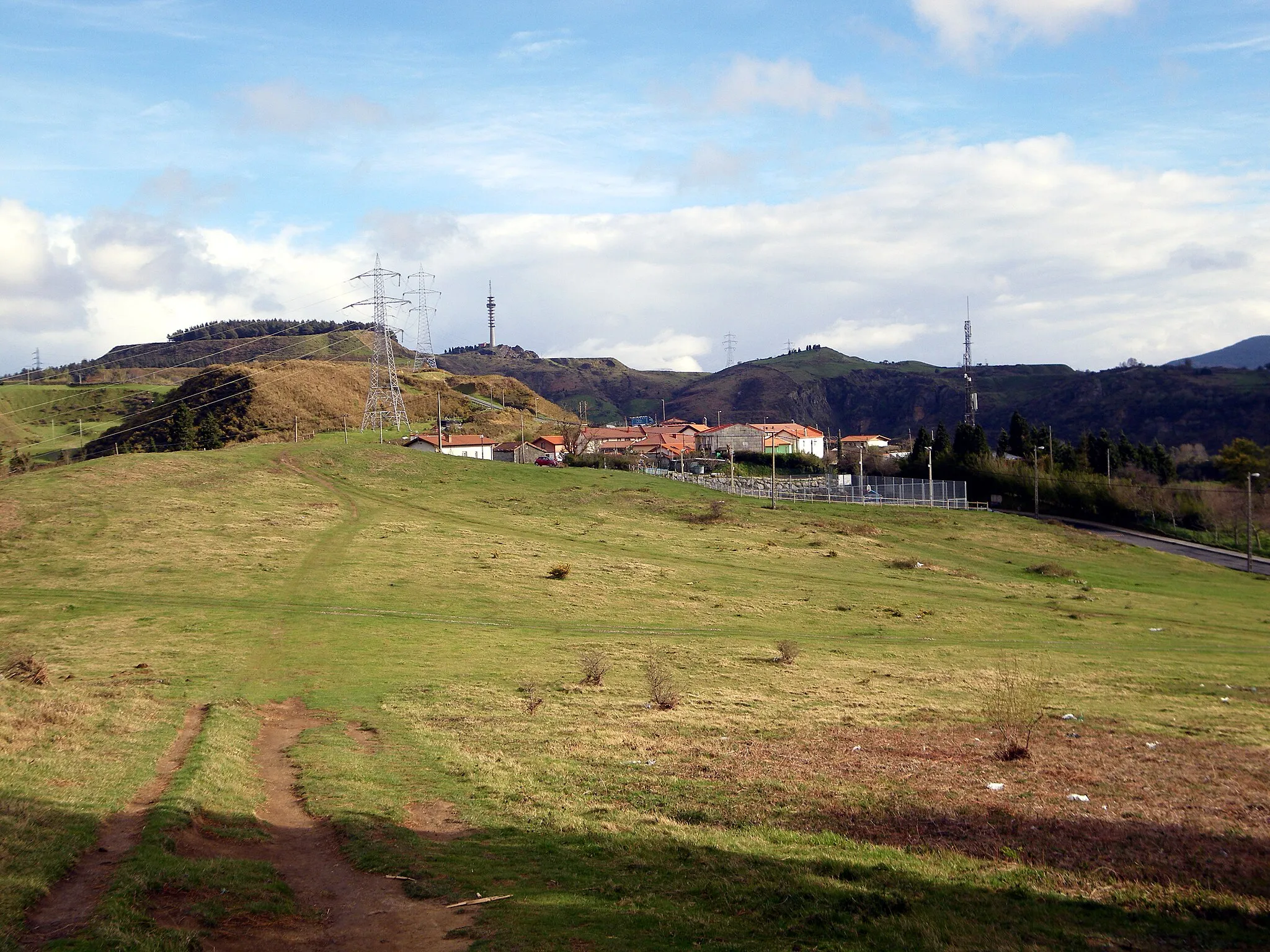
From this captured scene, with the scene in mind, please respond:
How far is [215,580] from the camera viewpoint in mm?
45656

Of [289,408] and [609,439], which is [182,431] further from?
[609,439]

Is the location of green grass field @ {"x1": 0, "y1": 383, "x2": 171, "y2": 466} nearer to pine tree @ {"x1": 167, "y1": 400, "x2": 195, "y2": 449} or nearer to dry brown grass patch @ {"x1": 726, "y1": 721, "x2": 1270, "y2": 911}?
pine tree @ {"x1": 167, "y1": 400, "x2": 195, "y2": 449}

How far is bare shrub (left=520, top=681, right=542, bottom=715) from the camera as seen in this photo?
24.3m

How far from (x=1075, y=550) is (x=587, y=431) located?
10640 centimetres

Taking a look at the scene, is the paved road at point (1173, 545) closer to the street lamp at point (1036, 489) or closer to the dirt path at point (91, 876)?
the street lamp at point (1036, 489)

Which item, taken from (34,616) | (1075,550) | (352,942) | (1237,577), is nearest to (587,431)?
(1075,550)

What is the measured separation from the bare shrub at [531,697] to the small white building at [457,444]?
3488 inches

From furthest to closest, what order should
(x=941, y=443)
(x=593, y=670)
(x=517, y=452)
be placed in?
(x=941, y=443)
(x=517, y=452)
(x=593, y=670)

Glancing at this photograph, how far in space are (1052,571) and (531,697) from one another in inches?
2076

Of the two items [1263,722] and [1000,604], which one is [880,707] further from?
[1000,604]

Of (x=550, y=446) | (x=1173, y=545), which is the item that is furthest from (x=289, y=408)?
(x=1173, y=545)

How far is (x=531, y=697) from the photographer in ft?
85.2

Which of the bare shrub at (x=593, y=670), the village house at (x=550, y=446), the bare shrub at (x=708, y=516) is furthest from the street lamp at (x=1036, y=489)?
the bare shrub at (x=593, y=670)

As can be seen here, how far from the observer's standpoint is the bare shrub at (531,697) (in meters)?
24.3
